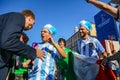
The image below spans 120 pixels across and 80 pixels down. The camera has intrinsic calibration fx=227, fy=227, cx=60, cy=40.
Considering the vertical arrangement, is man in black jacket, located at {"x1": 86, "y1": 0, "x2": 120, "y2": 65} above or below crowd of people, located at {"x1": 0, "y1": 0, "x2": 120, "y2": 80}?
above

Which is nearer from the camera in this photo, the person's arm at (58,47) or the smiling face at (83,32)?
the person's arm at (58,47)

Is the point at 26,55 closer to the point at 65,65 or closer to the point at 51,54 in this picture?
the point at 51,54

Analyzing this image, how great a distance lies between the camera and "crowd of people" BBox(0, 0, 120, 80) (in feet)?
8.46

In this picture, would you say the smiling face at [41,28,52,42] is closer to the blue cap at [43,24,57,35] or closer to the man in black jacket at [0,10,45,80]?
the blue cap at [43,24,57,35]

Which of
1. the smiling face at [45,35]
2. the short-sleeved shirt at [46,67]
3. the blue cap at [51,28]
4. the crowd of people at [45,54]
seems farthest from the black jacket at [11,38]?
the blue cap at [51,28]

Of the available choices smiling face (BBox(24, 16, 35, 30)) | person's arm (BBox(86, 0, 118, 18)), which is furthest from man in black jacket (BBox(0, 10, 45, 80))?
person's arm (BBox(86, 0, 118, 18))

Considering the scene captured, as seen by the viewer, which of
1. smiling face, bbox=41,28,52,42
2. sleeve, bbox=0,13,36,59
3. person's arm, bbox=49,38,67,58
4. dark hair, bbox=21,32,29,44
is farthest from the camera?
dark hair, bbox=21,32,29,44

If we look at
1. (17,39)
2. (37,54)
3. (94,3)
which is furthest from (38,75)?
(94,3)

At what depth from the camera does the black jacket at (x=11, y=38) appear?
2499 mm

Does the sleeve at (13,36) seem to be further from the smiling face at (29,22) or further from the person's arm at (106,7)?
the person's arm at (106,7)

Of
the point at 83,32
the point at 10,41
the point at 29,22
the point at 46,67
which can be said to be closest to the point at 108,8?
the point at 29,22

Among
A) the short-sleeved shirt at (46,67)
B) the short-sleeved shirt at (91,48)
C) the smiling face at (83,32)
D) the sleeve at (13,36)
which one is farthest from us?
the smiling face at (83,32)

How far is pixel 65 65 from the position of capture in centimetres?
442

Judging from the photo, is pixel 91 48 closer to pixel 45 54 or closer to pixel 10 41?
pixel 45 54
